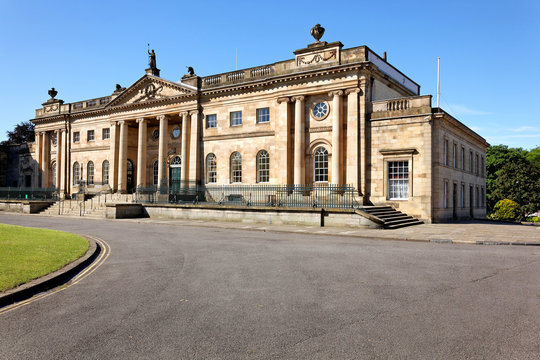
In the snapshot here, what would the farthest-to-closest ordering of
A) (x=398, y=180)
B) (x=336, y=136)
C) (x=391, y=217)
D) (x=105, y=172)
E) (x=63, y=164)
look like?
(x=63, y=164) < (x=105, y=172) < (x=336, y=136) < (x=398, y=180) < (x=391, y=217)

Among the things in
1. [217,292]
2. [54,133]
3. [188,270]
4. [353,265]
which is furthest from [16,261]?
[54,133]

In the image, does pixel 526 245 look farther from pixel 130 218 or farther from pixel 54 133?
pixel 54 133

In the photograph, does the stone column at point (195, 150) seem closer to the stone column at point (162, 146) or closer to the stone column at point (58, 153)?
the stone column at point (162, 146)

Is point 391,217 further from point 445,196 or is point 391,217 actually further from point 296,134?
point 296,134

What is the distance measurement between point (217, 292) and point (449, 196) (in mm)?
23948

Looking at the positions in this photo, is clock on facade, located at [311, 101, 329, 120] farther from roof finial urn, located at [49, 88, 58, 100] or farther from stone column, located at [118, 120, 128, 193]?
roof finial urn, located at [49, 88, 58, 100]

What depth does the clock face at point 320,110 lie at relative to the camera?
2859cm

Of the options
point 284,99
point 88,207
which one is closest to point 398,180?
point 284,99

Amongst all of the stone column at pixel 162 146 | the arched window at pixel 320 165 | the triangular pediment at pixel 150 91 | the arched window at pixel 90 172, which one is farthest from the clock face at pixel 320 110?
the arched window at pixel 90 172

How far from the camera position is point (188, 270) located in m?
9.54

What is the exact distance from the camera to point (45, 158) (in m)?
45.5

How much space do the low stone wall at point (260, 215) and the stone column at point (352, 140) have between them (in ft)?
18.0

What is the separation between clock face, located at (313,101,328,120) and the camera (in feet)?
93.8

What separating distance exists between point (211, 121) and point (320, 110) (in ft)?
33.0
